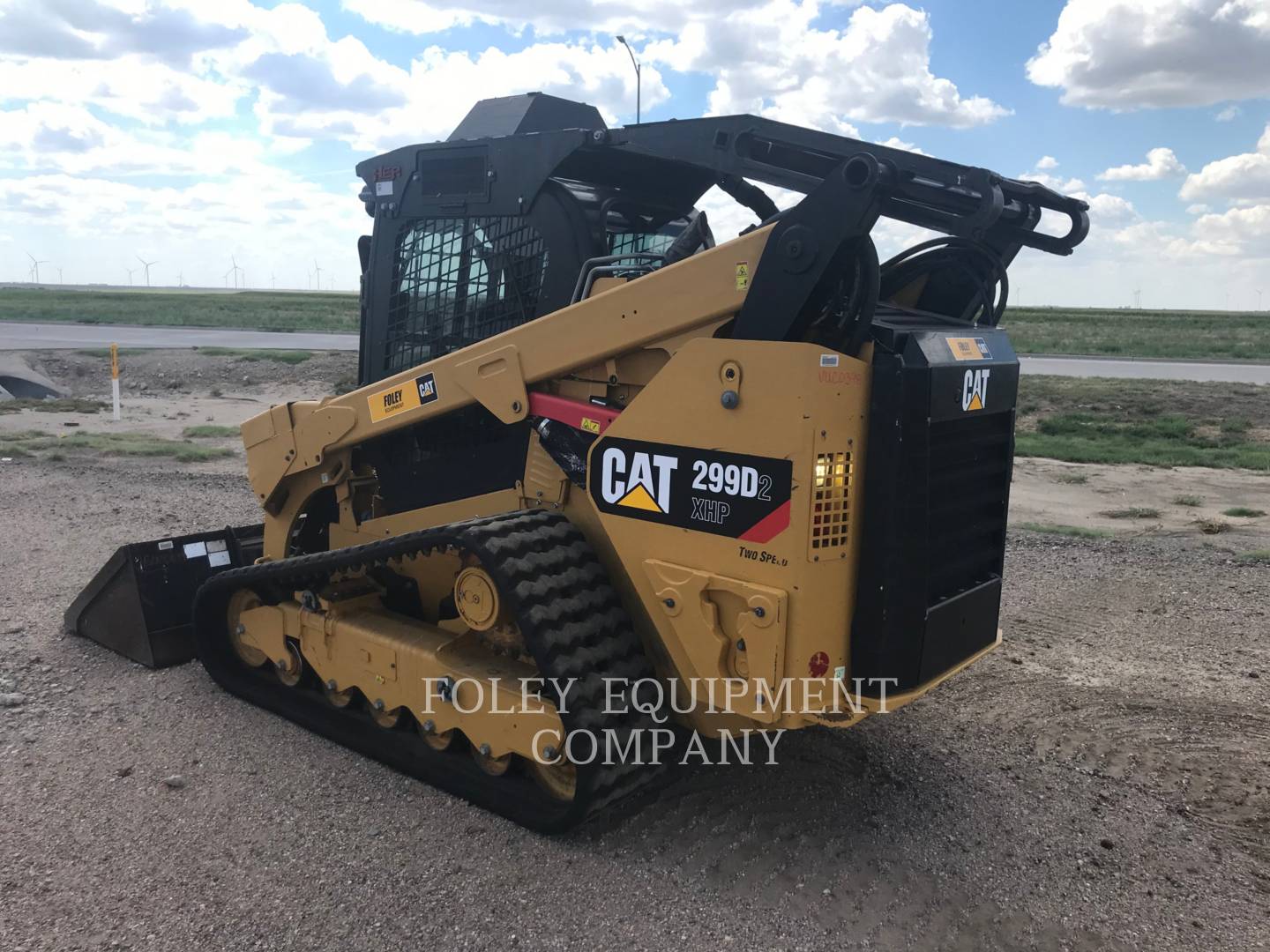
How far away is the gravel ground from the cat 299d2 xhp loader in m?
0.34

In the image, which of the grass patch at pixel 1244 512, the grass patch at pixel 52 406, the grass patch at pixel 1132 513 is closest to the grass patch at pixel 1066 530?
the grass patch at pixel 1132 513

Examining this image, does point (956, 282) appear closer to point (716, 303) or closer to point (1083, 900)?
point (716, 303)

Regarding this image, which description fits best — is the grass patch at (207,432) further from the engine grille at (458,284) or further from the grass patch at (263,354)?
the engine grille at (458,284)

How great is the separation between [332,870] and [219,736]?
1.48 m

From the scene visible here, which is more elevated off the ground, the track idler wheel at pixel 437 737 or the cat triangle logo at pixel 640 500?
the cat triangle logo at pixel 640 500

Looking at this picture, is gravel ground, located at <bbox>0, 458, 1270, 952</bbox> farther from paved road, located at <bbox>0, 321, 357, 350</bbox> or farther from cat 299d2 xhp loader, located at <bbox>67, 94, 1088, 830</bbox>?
paved road, located at <bbox>0, 321, 357, 350</bbox>

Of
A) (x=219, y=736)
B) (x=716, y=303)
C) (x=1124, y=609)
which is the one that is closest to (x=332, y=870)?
(x=219, y=736)

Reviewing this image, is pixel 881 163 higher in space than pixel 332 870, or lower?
higher

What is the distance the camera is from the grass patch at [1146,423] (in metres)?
13.5

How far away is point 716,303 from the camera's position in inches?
148

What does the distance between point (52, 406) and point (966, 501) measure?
1675 centimetres

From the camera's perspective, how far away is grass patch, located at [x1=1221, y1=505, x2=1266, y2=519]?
10039mm

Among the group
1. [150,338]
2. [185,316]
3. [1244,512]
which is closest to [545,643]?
[1244,512]

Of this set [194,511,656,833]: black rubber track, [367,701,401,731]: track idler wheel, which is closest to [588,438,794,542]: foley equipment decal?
[194,511,656,833]: black rubber track
